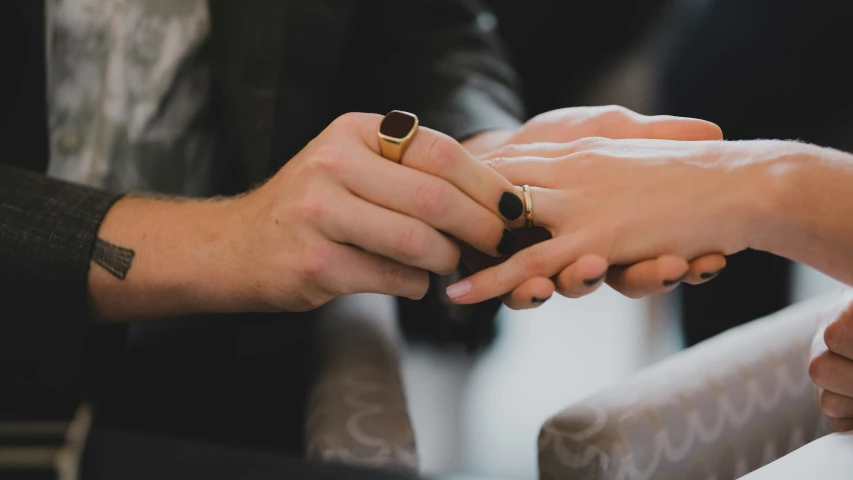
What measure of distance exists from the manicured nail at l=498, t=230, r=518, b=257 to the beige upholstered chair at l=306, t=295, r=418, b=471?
0.19 m

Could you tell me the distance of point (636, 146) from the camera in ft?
2.36

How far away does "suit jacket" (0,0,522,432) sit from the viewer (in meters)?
0.72

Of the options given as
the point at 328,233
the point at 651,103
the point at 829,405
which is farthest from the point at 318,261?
the point at 651,103

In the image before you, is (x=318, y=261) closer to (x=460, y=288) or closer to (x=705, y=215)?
(x=460, y=288)

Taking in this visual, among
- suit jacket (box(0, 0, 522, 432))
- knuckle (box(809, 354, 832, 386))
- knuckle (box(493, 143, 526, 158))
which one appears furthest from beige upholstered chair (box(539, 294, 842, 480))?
suit jacket (box(0, 0, 522, 432))

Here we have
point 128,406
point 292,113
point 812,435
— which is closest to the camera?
point 812,435

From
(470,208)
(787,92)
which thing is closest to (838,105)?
(787,92)

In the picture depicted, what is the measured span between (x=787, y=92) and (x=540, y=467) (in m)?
1.20

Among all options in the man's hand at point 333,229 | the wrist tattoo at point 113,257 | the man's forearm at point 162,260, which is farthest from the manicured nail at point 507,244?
the wrist tattoo at point 113,257

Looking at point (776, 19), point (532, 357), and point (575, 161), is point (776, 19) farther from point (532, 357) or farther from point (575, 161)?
point (575, 161)

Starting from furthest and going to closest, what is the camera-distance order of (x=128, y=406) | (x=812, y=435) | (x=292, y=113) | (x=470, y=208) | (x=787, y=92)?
(x=787, y=92), (x=292, y=113), (x=128, y=406), (x=812, y=435), (x=470, y=208)

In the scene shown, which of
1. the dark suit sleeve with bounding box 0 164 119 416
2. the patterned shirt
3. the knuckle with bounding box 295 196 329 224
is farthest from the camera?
the patterned shirt

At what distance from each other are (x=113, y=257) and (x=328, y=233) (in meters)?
0.24

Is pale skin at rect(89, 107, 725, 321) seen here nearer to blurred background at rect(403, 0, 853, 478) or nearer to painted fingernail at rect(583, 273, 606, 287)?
painted fingernail at rect(583, 273, 606, 287)
